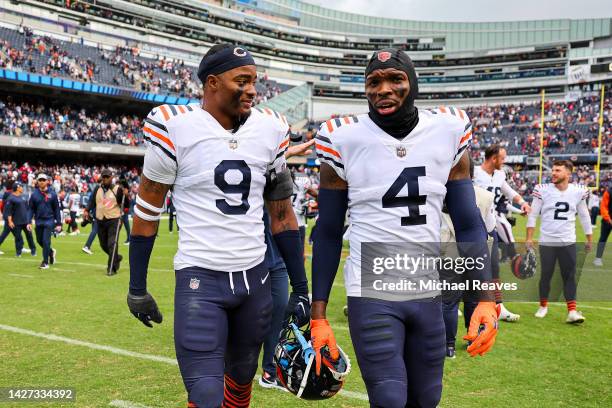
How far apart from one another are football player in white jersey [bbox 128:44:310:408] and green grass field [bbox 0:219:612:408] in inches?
56.9

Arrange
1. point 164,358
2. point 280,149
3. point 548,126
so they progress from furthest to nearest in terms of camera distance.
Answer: point 548,126 < point 164,358 < point 280,149

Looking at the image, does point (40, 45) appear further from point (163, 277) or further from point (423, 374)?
point (423, 374)

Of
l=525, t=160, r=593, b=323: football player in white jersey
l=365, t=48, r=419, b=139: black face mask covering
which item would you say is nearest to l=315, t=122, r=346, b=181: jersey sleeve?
l=365, t=48, r=419, b=139: black face mask covering

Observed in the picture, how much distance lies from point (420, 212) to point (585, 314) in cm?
572

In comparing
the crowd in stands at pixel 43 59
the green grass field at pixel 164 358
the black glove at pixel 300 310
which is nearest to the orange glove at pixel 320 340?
the black glove at pixel 300 310

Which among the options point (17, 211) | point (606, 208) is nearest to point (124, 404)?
point (17, 211)

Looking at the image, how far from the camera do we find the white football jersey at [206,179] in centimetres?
260

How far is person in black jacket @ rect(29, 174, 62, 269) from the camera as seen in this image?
33.9 feet

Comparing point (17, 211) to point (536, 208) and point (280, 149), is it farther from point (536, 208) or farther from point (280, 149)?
point (280, 149)

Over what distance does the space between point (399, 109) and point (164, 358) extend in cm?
354

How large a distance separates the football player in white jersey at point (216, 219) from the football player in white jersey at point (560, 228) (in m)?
5.01

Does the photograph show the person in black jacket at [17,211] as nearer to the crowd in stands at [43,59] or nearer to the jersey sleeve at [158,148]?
the jersey sleeve at [158,148]

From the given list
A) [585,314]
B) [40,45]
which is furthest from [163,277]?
[40,45]

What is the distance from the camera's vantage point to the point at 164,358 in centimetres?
489
